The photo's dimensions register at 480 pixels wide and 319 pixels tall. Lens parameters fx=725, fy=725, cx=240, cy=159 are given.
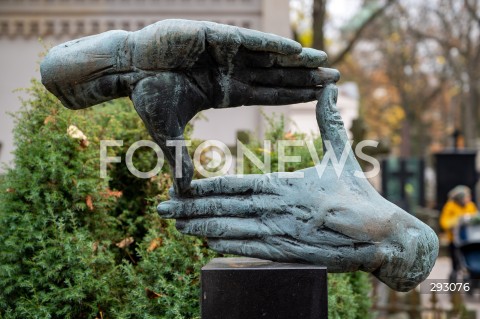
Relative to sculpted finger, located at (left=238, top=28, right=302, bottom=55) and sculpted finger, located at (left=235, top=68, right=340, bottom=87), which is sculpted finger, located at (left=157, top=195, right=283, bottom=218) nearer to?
sculpted finger, located at (left=235, top=68, right=340, bottom=87)

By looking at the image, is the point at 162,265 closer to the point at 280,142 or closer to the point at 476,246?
the point at 280,142

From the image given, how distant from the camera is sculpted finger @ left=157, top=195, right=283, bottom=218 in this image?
4.22m

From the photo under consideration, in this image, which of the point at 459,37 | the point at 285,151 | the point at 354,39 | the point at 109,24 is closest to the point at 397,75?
the point at 459,37

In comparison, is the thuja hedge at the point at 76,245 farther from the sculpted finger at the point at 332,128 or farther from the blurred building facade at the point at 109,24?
the blurred building facade at the point at 109,24

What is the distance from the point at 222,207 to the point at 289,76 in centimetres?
89

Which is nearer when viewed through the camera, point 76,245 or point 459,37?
point 76,245

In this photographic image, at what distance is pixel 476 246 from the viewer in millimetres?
11055

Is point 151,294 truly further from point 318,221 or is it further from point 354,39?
point 354,39

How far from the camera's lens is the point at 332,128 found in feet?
14.4

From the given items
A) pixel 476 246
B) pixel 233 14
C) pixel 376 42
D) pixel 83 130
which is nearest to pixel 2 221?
pixel 83 130

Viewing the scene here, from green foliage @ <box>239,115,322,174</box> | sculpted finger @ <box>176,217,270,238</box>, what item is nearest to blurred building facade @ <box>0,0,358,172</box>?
green foliage @ <box>239,115,322,174</box>

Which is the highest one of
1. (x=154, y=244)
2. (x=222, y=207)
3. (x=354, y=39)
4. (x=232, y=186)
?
(x=354, y=39)

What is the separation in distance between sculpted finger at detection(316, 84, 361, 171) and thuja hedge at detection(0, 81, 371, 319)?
132 cm

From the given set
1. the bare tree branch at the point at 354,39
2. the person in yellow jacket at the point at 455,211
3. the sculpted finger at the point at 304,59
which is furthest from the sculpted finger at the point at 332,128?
the bare tree branch at the point at 354,39
